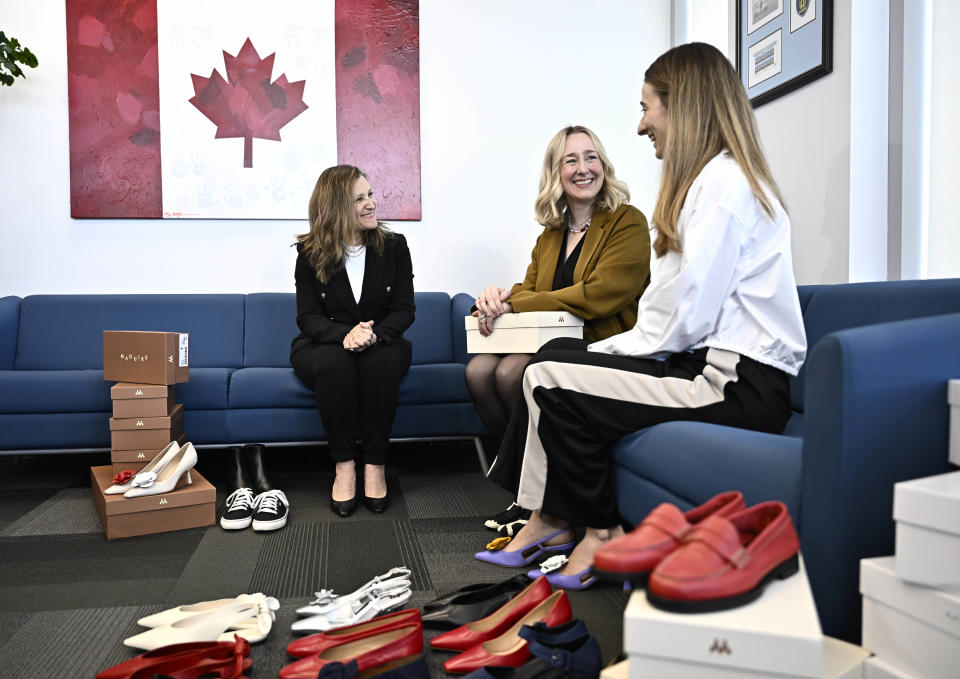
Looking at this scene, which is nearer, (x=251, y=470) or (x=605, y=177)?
(x=605, y=177)

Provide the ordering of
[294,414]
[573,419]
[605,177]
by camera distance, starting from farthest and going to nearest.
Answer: [294,414]
[605,177]
[573,419]

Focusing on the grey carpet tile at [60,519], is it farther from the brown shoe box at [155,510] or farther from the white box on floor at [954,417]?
the white box on floor at [954,417]

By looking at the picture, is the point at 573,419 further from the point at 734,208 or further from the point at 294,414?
the point at 294,414

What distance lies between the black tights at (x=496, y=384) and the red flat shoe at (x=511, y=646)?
0.89 metres

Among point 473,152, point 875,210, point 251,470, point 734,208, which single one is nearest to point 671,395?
point 734,208

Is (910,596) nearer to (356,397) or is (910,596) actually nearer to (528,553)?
(528,553)

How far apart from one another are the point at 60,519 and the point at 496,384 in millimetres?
1530

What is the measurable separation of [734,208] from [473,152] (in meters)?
2.50

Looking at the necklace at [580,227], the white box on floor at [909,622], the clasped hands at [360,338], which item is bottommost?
the white box on floor at [909,622]

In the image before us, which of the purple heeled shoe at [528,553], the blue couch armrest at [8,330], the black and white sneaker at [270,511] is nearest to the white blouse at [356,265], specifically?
the black and white sneaker at [270,511]

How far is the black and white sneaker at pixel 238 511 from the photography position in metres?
2.28

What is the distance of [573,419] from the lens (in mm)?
1673

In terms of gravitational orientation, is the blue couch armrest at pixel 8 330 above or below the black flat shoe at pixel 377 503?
above

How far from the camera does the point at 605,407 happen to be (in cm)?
164
